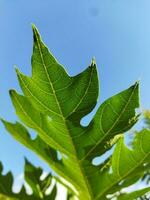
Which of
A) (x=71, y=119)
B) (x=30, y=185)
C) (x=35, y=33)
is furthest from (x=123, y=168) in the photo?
(x=35, y=33)

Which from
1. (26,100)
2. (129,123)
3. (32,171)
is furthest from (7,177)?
(129,123)

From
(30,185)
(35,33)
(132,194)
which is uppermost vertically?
(35,33)

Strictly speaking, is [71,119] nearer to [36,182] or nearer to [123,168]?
[123,168]

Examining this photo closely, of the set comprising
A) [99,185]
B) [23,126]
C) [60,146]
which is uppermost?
[23,126]

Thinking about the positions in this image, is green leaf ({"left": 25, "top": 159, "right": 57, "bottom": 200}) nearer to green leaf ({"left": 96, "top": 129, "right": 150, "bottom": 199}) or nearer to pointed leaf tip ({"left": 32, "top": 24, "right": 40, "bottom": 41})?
green leaf ({"left": 96, "top": 129, "right": 150, "bottom": 199})

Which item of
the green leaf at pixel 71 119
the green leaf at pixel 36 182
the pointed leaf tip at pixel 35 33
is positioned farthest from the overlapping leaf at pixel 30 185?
the pointed leaf tip at pixel 35 33

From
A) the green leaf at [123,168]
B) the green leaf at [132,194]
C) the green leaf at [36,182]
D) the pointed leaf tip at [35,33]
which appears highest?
the pointed leaf tip at [35,33]

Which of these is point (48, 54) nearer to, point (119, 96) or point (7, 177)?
point (119, 96)

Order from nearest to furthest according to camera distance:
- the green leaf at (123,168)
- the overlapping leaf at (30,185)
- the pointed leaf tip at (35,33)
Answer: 1. the pointed leaf tip at (35,33)
2. the green leaf at (123,168)
3. the overlapping leaf at (30,185)

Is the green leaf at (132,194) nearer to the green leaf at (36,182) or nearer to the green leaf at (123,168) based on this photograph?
the green leaf at (123,168)
